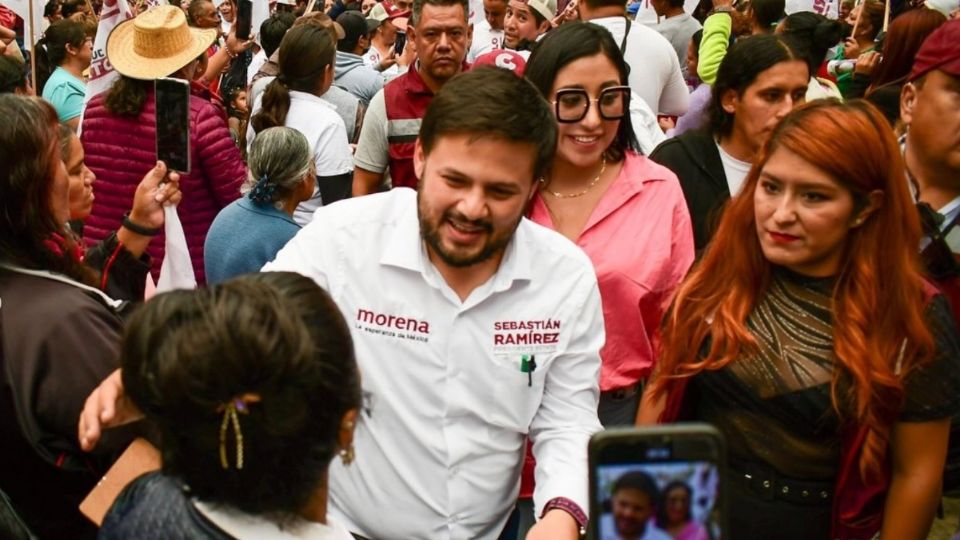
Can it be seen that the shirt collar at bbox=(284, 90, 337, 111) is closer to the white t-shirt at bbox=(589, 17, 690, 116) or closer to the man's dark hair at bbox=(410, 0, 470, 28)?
the man's dark hair at bbox=(410, 0, 470, 28)

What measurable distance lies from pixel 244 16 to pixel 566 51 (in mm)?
6250

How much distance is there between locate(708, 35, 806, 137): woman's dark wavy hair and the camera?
3.79m

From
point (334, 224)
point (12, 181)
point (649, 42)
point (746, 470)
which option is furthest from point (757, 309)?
point (649, 42)

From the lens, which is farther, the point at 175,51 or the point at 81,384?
the point at 175,51

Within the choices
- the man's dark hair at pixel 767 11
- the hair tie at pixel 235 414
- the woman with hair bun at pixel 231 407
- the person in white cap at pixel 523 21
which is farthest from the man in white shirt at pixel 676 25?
the hair tie at pixel 235 414

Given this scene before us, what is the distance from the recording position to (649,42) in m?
5.19

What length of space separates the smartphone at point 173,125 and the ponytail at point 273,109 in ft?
6.08

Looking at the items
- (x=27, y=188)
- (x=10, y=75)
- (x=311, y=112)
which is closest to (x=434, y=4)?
(x=311, y=112)

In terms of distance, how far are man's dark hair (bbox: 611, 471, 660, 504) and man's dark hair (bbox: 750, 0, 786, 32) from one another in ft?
22.1

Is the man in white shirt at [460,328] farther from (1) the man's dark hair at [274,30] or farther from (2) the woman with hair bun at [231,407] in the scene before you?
(1) the man's dark hair at [274,30]

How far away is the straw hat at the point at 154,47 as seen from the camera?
466cm

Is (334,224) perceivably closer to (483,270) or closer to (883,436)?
(483,270)

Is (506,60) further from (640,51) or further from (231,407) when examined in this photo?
(231,407)

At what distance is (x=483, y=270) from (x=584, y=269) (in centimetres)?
25
